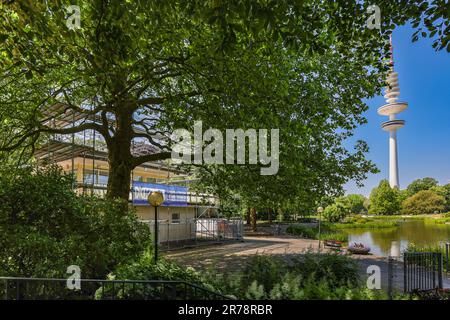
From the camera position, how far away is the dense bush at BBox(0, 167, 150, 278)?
6.58 m

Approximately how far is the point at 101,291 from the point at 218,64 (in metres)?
5.83

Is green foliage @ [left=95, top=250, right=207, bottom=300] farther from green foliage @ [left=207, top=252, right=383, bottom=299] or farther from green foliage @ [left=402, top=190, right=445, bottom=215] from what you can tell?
green foliage @ [left=402, top=190, right=445, bottom=215]

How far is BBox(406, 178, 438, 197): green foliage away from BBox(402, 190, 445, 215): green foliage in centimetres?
1840

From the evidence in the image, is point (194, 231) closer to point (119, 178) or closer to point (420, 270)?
point (119, 178)

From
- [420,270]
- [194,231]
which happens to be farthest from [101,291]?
[194,231]

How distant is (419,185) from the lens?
11450 centimetres

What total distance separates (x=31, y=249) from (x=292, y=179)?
7.60 metres

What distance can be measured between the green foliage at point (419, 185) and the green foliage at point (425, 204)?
1840cm

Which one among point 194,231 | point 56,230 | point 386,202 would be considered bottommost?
point 386,202

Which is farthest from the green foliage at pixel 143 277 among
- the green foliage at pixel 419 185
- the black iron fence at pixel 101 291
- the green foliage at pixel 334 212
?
the green foliage at pixel 419 185

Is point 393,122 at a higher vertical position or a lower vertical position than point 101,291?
higher

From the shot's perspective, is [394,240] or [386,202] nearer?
[394,240]

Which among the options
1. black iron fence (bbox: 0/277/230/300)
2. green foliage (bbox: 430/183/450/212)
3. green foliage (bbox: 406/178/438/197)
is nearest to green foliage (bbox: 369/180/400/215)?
green foliage (bbox: 430/183/450/212)

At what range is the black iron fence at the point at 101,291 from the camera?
572 centimetres
